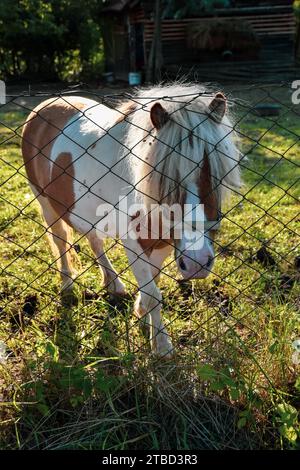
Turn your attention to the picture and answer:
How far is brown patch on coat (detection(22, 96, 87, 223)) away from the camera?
328 cm

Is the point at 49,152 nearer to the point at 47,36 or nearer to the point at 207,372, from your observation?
the point at 207,372

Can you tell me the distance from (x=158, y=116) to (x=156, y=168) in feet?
0.78

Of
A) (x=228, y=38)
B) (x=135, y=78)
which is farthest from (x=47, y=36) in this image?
(x=228, y=38)

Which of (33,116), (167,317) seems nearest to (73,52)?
(33,116)

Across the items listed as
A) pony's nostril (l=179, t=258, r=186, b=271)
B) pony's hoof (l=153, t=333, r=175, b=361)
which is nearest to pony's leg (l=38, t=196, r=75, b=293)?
pony's hoof (l=153, t=333, r=175, b=361)

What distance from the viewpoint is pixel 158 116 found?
2.29 meters

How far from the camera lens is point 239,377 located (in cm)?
221

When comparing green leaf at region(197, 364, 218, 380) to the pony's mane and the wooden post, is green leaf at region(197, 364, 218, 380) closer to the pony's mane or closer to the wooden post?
the pony's mane

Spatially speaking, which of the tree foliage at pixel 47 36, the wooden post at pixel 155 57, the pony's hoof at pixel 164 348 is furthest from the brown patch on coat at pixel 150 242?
the tree foliage at pixel 47 36

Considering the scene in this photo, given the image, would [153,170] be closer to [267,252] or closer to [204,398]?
[204,398]

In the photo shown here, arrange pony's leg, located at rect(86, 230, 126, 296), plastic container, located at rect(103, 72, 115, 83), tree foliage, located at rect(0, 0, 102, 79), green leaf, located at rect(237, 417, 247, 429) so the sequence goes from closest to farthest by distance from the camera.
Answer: green leaf, located at rect(237, 417, 247, 429)
pony's leg, located at rect(86, 230, 126, 296)
tree foliage, located at rect(0, 0, 102, 79)
plastic container, located at rect(103, 72, 115, 83)

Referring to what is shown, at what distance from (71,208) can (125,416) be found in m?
1.57

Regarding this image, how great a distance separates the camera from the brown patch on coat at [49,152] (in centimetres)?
328

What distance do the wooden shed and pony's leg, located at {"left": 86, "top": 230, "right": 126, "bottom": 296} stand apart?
12.7 m
